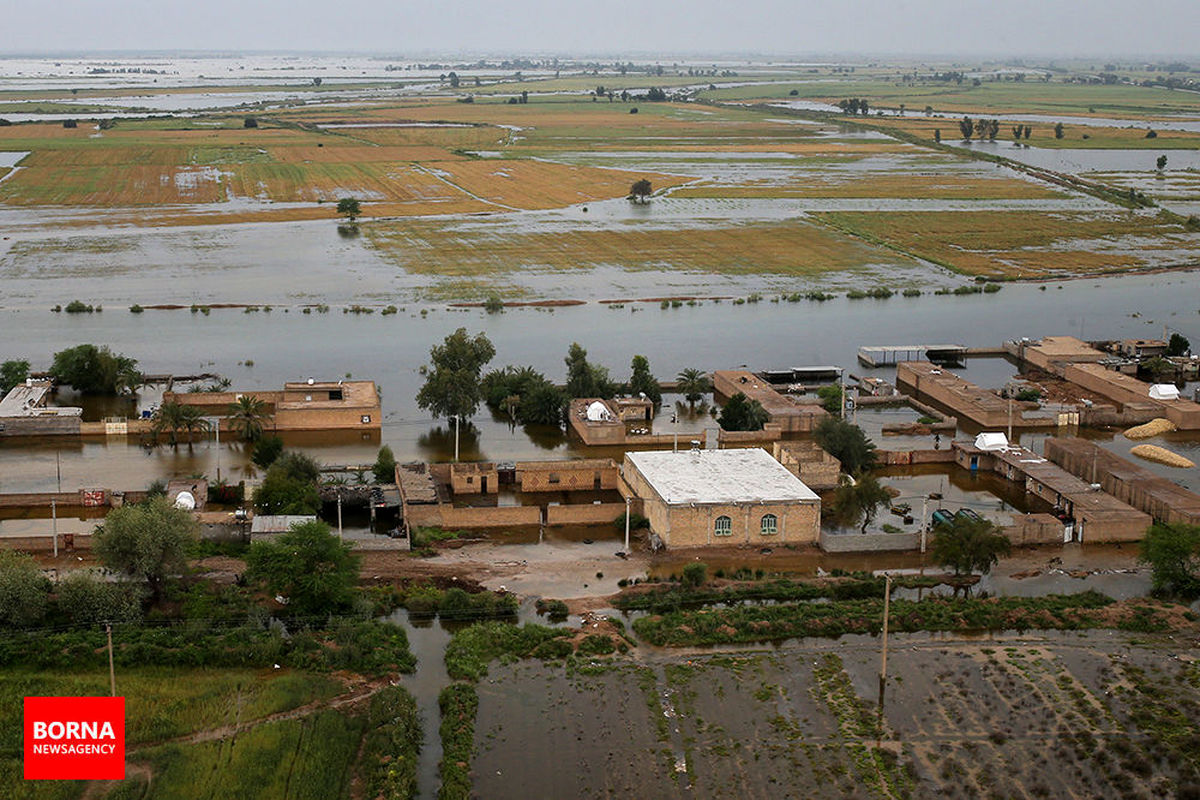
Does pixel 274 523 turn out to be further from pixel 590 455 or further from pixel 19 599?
pixel 590 455

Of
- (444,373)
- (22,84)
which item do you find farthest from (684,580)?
(22,84)

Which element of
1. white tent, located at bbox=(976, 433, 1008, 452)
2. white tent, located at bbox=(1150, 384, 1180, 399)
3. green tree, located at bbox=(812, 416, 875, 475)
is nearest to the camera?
green tree, located at bbox=(812, 416, 875, 475)

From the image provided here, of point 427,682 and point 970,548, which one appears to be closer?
point 427,682

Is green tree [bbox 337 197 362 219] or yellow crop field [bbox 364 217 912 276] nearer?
yellow crop field [bbox 364 217 912 276]

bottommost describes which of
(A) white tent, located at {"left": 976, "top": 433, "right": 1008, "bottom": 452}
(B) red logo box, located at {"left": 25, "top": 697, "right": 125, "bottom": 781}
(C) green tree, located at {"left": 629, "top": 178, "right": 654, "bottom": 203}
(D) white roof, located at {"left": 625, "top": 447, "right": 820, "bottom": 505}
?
(B) red logo box, located at {"left": 25, "top": 697, "right": 125, "bottom": 781}

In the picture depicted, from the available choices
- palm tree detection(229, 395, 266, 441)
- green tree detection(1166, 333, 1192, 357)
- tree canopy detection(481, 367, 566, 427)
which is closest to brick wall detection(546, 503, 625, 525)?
tree canopy detection(481, 367, 566, 427)

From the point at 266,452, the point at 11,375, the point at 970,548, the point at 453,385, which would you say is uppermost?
the point at 453,385

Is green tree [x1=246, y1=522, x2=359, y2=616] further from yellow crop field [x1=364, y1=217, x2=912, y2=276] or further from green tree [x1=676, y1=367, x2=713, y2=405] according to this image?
yellow crop field [x1=364, y1=217, x2=912, y2=276]

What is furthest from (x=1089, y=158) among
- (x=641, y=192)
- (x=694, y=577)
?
(x=694, y=577)
